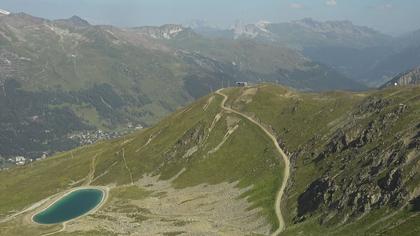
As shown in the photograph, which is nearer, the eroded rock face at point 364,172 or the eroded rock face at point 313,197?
the eroded rock face at point 364,172

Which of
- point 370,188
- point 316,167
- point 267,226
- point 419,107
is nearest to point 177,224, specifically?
point 267,226

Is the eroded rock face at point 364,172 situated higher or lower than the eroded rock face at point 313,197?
higher

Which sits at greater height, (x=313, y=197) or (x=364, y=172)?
(x=364, y=172)

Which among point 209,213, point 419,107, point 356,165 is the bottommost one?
point 209,213

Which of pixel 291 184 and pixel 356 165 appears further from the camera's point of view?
pixel 291 184

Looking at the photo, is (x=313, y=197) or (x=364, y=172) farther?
(x=313, y=197)

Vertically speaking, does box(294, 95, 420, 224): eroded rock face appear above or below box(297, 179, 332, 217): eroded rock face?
above

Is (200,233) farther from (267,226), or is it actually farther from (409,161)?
(409,161)

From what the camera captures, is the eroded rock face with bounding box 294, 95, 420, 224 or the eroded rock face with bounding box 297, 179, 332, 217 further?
the eroded rock face with bounding box 297, 179, 332, 217
